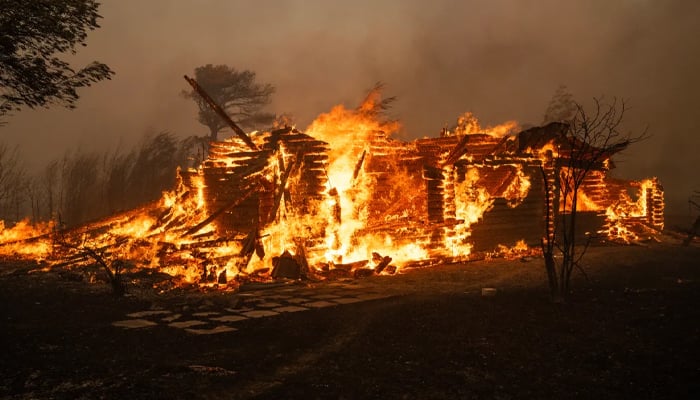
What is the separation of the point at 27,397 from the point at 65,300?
4977 millimetres

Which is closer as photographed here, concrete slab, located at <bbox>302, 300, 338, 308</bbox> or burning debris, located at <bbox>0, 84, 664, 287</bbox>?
concrete slab, located at <bbox>302, 300, 338, 308</bbox>

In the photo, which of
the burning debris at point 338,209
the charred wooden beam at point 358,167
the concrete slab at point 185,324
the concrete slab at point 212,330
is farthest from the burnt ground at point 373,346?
the charred wooden beam at point 358,167

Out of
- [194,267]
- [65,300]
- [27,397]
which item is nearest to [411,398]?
[27,397]

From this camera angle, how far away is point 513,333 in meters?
6.82

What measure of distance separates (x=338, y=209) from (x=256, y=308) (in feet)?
18.9

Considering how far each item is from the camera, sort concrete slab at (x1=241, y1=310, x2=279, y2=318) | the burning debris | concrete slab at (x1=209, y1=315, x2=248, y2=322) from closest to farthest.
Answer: concrete slab at (x1=209, y1=315, x2=248, y2=322) < concrete slab at (x1=241, y1=310, x2=279, y2=318) < the burning debris

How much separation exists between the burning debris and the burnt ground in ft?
8.83

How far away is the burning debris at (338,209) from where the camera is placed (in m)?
12.9

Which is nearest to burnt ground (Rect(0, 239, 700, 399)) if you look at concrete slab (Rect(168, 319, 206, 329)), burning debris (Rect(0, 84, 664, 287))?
concrete slab (Rect(168, 319, 206, 329))

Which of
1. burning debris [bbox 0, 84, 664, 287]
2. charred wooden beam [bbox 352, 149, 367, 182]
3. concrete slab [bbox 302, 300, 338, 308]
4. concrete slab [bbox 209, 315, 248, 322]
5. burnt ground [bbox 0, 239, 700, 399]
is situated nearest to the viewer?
burnt ground [bbox 0, 239, 700, 399]

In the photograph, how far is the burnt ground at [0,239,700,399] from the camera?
499 centimetres

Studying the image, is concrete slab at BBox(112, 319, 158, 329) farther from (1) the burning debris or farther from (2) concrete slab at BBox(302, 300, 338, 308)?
(1) the burning debris

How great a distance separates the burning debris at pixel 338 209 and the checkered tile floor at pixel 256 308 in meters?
1.84

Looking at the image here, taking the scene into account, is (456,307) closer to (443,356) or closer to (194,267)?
(443,356)
